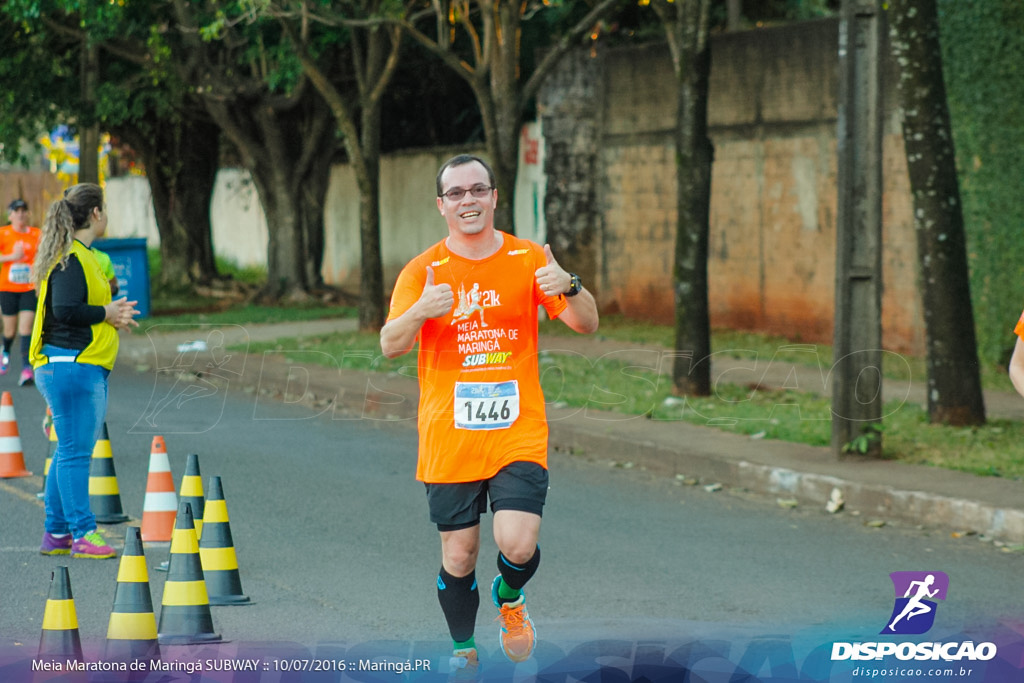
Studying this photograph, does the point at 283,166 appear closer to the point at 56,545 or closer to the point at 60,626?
the point at 56,545

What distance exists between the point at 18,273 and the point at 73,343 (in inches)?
299

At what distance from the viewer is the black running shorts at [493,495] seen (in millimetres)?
5141

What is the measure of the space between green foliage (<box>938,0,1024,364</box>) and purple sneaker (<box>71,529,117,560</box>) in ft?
30.1

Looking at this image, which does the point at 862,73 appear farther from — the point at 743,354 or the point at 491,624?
the point at 743,354

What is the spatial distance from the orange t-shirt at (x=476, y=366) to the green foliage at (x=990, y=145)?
931 centimetres

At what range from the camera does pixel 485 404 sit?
512 centimetres

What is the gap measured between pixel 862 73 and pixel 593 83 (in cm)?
1041

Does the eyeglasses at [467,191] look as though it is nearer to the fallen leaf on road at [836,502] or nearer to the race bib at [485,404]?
the race bib at [485,404]

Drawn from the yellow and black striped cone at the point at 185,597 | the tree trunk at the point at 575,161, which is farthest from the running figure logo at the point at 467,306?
the tree trunk at the point at 575,161

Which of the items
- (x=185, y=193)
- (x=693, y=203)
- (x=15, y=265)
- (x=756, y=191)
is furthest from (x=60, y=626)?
(x=185, y=193)

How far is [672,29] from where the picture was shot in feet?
50.0

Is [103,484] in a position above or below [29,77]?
below

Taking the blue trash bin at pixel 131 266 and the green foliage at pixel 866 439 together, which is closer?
the green foliage at pixel 866 439

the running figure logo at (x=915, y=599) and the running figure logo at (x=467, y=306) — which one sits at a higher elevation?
the running figure logo at (x=467, y=306)
